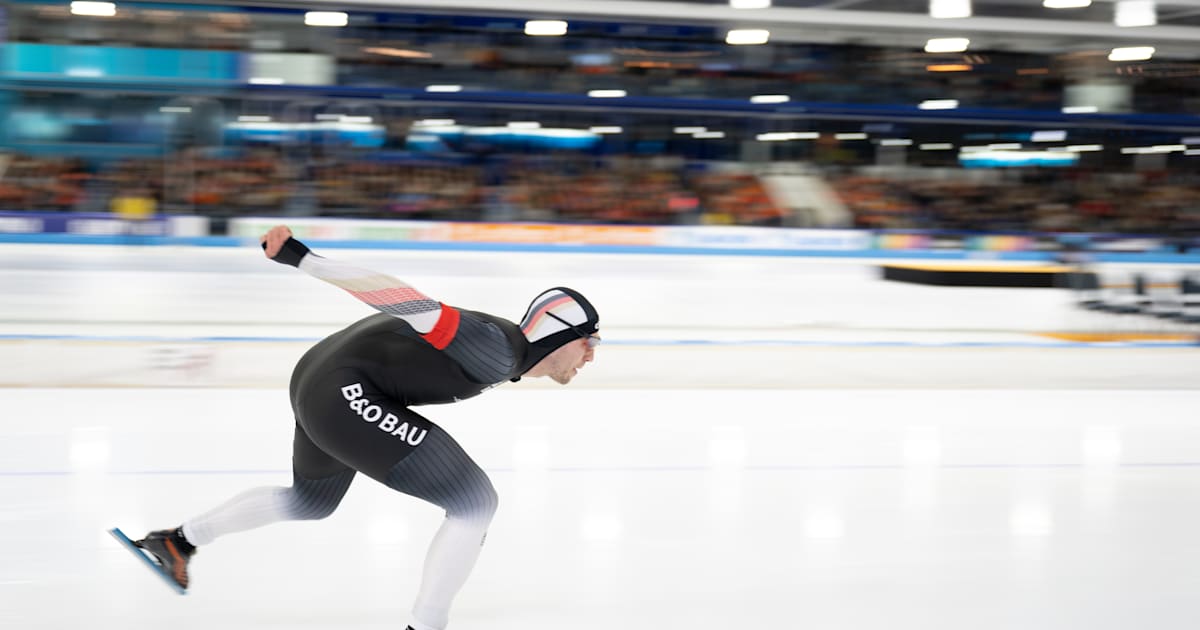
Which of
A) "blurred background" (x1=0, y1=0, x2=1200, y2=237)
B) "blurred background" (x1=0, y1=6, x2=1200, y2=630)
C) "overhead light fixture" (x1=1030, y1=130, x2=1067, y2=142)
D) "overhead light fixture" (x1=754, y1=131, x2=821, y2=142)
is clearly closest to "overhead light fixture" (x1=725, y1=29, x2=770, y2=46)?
"blurred background" (x1=0, y1=0, x2=1200, y2=237)

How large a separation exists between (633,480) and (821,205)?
16.8m

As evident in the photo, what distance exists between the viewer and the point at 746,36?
20719 millimetres

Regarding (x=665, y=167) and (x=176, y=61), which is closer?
(x=176, y=61)

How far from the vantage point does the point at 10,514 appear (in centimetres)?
301

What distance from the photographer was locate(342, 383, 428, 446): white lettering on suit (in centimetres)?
197

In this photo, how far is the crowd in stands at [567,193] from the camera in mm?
16797

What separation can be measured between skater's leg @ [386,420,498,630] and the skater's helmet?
0.83ft

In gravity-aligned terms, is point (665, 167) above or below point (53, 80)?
below

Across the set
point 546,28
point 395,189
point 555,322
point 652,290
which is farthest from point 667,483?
point 546,28

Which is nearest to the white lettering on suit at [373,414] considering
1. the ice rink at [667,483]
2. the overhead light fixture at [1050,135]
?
the ice rink at [667,483]

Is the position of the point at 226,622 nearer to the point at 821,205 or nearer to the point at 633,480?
the point at 633,480

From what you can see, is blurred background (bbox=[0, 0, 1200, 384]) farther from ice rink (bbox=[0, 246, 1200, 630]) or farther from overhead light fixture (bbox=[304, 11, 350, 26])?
ice rink (bbox=[0, 246, 1200, 630])

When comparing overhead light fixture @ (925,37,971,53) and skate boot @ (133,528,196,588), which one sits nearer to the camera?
skate boot @ (133,528,196,588)

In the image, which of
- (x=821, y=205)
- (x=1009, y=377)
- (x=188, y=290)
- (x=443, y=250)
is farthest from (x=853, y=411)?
(x=821, y=205)
